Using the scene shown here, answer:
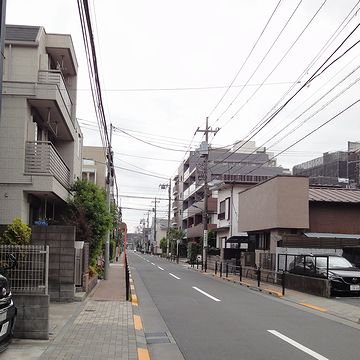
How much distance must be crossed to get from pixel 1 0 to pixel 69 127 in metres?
A: 13.9

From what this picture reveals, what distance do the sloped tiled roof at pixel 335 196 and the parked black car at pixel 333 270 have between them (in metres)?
6.45

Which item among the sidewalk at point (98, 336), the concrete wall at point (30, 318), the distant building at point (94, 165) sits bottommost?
the sidewalk at point (98, 336)

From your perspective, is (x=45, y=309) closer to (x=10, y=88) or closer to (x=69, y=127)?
(x=10, y=88)

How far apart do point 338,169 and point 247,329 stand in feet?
153

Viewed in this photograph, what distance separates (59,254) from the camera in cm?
1455

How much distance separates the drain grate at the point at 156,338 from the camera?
400 inches

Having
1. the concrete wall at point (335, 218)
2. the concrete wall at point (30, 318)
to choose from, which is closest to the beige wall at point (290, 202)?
the concrete wall at point (335, 218)

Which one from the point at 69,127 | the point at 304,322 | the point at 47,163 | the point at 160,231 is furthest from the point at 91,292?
the point at 160,231

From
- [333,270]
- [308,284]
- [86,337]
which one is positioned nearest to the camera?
[86,337]

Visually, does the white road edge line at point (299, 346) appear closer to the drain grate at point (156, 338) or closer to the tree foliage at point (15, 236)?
the drain grate at point (156, 338)

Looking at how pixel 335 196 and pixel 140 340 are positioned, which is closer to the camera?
pixel 140 340

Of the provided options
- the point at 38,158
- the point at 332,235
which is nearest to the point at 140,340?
the point at 38,158

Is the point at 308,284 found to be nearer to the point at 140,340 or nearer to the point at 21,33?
the point at 140,340

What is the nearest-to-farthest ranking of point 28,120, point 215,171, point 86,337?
point 86,337 → point 28,120 → point 215,171
